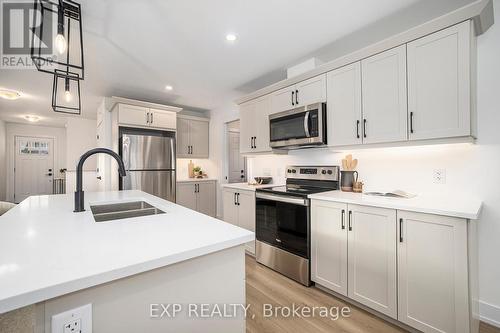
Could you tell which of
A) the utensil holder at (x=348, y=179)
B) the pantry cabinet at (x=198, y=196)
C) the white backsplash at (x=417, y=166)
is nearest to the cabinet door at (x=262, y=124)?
the white backsplash at (x=417, y=166)

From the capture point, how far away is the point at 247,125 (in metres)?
3.44

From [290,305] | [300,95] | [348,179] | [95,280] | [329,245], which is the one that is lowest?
[290,305]

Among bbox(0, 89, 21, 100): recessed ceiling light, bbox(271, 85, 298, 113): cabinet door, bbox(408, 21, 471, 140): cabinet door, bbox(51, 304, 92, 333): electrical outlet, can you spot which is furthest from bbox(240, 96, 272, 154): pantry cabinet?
bbox(0, 89, 21, 100): recessed ceiling light

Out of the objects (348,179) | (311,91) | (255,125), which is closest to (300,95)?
(311,91)

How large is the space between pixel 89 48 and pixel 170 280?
9.33 feet

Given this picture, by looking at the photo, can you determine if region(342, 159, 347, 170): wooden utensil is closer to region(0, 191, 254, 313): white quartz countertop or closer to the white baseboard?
the white baseboard

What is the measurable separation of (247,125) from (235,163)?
79.7 inches

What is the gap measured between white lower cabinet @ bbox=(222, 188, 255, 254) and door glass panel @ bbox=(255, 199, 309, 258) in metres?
0.14

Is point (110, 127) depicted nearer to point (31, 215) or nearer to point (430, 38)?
point (31, 215)

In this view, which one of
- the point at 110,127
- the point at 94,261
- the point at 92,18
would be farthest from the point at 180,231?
the point at 110,127

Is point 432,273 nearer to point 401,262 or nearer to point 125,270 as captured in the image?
point 401,262

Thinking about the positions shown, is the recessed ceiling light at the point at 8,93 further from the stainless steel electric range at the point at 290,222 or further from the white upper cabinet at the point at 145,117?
the stainless steel electric range at the point at 290,222

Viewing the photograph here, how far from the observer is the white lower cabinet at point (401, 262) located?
1.42m

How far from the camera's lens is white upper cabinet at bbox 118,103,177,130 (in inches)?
149
